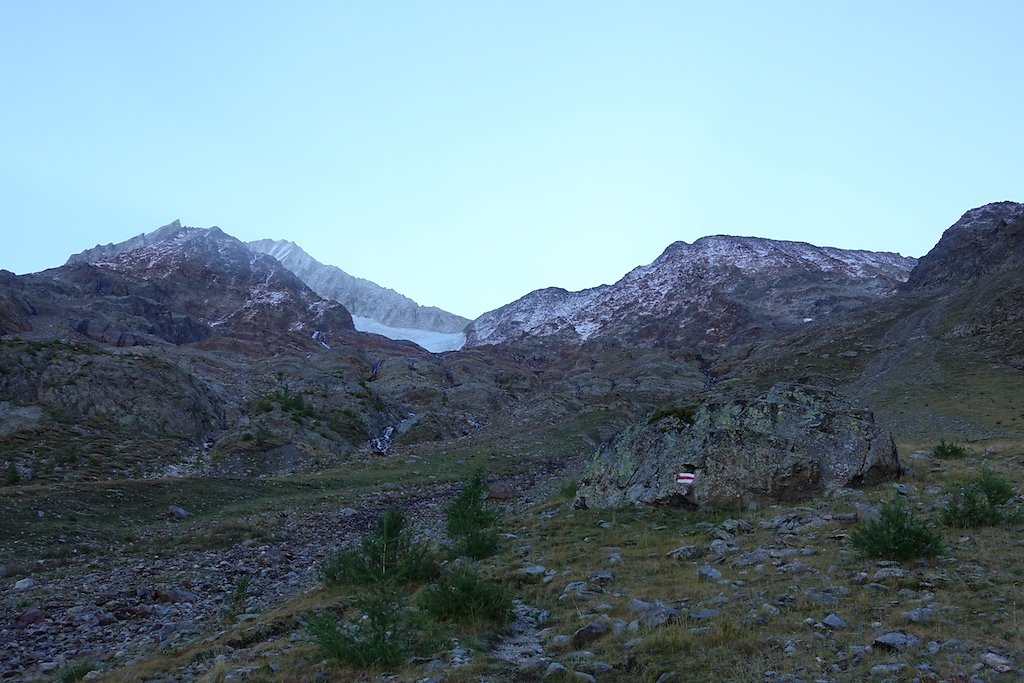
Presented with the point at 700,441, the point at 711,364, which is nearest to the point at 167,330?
the point at 711,364

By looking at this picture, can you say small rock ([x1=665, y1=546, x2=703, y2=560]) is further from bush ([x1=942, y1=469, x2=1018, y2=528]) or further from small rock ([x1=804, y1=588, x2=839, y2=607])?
bush ([x1=942, y1=469, x2=1018, y2=528])

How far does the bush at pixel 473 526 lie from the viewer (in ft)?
56.4

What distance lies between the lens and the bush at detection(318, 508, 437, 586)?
46.2 feet

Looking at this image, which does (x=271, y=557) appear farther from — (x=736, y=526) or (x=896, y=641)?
(x=896, y=641)

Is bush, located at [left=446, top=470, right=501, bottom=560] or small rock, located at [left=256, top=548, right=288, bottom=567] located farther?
small rock, located at [left=256, top=548, right=288, bottom=567]

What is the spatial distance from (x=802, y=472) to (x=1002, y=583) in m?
9.10

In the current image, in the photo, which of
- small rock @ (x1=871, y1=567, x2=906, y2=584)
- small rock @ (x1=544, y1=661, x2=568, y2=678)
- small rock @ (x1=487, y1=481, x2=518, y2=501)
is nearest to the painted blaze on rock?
small rock @ (x1=871, y1=567, x2=906, y2=584)

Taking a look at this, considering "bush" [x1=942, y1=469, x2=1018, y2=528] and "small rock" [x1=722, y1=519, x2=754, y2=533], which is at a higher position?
"bush" [x1=942, y1=469, x2=1018, y2=528]

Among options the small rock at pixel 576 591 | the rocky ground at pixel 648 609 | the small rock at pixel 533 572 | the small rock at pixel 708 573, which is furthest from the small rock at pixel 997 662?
the small rock at pixel 533 572

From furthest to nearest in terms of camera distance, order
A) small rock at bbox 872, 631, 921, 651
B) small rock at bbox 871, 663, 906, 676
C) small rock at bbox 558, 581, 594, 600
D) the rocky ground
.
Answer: small rock at bbox 558, 581, 594, 600
the rocky ground
small rock at bbox 872, 631, 921, 651
small rock at bbox 871, 663, 906, 676

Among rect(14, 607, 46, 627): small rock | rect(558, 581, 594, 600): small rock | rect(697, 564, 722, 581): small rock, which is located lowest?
rect(14, 607, 46, 627): small rock

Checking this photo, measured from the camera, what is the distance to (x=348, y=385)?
75.9m

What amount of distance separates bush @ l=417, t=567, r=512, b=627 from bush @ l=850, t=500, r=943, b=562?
22.0 ft

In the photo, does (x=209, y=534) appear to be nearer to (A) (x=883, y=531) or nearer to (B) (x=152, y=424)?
(A) (x=883, y=531)
